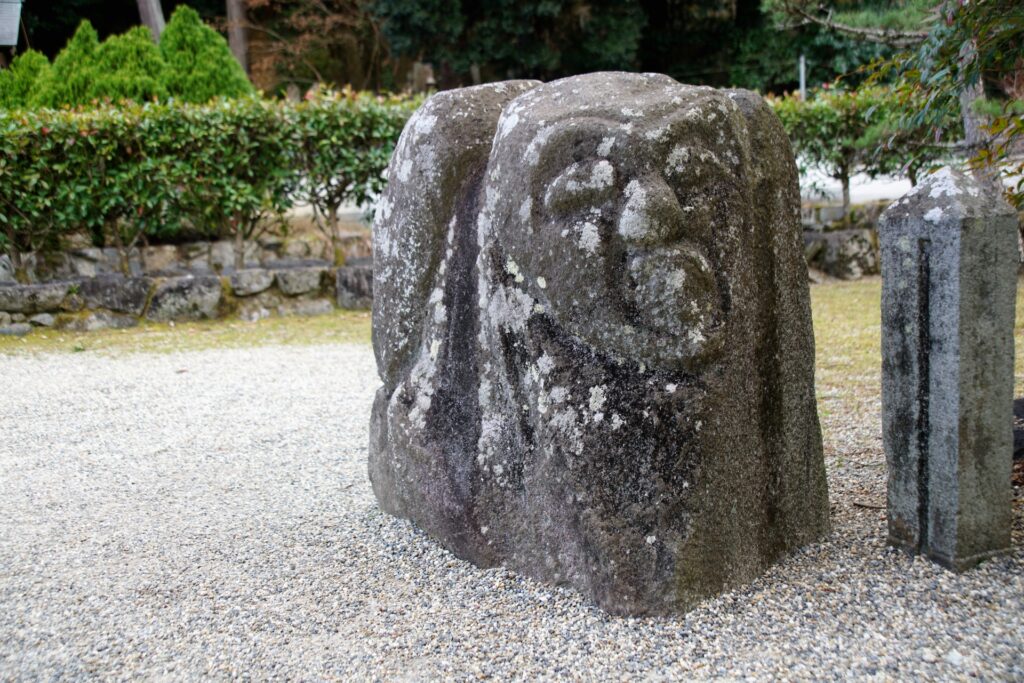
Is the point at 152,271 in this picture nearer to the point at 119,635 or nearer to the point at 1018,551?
the point at 119,635

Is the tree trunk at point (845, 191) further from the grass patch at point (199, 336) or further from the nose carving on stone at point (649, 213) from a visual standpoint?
the nose carving on stone at point (649, 213)

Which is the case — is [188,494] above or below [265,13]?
below

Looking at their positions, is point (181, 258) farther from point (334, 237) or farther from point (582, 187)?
point (582, 187)

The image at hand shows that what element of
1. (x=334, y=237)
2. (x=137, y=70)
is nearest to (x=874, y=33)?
(x=334, y=237)

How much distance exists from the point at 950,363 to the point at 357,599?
202 cm

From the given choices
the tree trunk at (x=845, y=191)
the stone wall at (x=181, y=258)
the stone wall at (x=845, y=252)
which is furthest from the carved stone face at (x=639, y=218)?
the tree trunk at (x=845, y=191)

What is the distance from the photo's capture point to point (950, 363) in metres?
2.62

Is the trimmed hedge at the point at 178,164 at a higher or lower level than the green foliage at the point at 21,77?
lower

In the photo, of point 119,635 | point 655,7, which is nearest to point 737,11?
point 655,7

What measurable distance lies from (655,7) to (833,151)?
8367mm

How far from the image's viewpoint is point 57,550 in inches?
138

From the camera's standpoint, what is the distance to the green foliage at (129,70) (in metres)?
10.0

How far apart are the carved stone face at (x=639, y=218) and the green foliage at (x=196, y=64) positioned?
913 cm

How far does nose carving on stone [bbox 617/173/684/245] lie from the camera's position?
2.47 meters
